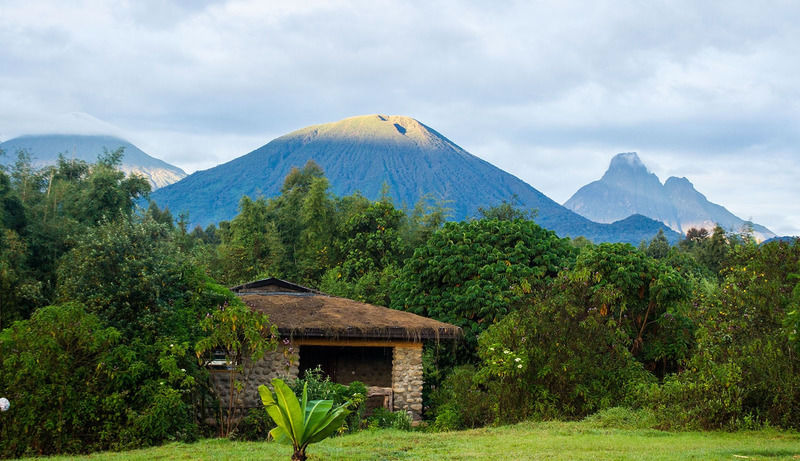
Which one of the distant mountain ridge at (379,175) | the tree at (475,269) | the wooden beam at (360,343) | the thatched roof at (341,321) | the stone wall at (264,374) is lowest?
the stone wall at (264,374)

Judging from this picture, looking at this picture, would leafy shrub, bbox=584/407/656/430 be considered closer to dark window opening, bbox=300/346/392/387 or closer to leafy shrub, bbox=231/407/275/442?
leafy shrub, bbox=231/407/275/442

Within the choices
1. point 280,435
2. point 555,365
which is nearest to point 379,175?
point 555,365

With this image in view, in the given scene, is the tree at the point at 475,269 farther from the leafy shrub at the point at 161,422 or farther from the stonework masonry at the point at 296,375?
the leafy shrub at the point at 161,422

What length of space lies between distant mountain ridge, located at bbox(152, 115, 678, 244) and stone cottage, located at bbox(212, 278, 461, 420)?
324 feet

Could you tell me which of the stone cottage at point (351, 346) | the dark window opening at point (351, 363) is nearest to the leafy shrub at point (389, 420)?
the stone cottage at point (351, 346)

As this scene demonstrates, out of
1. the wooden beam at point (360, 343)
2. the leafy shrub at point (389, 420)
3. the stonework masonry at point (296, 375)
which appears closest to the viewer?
the leafy shrub at point (389, 420)

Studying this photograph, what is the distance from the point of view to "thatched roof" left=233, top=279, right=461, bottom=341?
535 inches

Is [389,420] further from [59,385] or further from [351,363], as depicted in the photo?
[59,385]

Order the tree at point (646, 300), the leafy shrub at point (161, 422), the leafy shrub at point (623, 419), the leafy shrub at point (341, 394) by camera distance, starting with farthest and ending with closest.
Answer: the tree at point (646, 300), the leafy shrub at point (341, 394), the leafy shrub at point (623, 419), the leafy shrub at point (161, 422)

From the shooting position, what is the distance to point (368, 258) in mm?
24328

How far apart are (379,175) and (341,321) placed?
369 feet

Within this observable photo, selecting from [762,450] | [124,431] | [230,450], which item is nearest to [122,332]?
[124,431]

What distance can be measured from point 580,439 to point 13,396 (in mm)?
8053

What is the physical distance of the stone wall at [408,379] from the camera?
13984 millimetres
